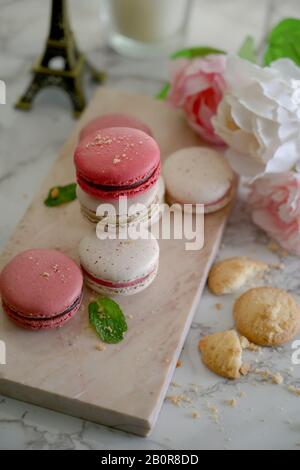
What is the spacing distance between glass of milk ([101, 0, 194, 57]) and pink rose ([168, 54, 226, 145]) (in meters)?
0.30

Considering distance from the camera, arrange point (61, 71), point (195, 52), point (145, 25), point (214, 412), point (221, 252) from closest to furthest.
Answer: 1. point (214, 412)
2. point (221, 252)
3. point (195, 52)
4. point (61, 71)
5. point (145, 25)

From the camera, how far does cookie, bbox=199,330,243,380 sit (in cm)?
115

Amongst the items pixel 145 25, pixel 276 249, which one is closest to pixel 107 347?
pixel 276 249

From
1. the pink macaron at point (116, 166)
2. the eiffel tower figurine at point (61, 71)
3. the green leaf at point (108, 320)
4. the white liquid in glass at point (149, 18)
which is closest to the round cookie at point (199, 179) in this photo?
the pink macaron at point (116, 166)

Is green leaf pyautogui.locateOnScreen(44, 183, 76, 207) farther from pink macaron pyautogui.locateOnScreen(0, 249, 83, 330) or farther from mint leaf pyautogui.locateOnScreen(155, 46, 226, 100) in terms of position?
mint leaf pyautogui.locateOnScreen(155, 46, 226, 100)

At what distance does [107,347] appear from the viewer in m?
1.14

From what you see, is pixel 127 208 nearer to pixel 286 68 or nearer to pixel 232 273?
pixel 232 273

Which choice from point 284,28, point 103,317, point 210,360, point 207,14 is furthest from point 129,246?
point 207,14

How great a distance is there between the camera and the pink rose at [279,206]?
4.26 ft

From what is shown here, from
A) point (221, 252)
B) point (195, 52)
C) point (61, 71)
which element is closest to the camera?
point (221, 252)

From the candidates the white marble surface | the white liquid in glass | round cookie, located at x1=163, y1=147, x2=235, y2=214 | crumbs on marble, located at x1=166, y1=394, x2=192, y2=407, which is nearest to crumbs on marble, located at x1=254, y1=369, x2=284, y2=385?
the white marble surface

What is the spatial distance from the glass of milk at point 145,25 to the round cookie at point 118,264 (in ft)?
2.39

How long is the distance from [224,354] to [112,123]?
1.70ft

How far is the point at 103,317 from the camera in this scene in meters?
1.16
